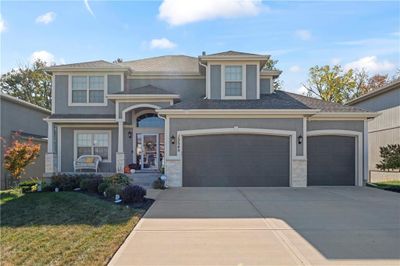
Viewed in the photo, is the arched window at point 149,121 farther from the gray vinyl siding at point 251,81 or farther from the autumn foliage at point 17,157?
the autumn foliage at point 17,157

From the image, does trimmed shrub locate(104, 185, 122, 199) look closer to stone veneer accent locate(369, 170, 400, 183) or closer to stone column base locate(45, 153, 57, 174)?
stone column base locate(45, 153, 57, 174)

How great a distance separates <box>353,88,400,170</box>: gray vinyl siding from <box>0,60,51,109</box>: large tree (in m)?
30.2

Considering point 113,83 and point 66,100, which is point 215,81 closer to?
point 113,83

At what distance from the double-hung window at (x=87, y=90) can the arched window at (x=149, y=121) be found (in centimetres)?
233

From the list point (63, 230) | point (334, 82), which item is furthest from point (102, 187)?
point (334, 82)

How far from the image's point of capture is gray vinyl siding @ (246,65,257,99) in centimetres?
1819

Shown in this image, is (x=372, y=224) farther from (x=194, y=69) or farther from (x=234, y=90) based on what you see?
(x=194, y=69)

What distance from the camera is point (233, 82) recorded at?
60.1 feet

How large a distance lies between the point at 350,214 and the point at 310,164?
8185mm

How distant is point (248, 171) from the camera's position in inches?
630

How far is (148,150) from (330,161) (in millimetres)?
9550

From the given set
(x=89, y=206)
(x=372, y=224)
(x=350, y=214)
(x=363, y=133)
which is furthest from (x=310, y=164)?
(x=89, y=206)

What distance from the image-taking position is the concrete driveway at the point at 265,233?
18.2 ft

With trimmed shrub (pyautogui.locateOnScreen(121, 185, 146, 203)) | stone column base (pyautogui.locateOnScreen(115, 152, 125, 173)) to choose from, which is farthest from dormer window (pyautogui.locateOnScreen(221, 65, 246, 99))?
trimmed shrub (pyautogui.locateOnScreen(121, 185, 146, 203))
